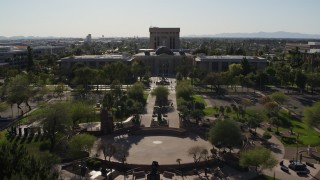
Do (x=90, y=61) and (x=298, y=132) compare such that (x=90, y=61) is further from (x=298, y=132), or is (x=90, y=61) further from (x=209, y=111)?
(x=298, y=132)

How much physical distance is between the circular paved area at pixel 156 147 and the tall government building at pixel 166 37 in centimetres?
11616

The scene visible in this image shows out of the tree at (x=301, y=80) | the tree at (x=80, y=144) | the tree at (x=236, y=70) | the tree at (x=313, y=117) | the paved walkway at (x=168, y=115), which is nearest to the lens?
the tree at (x=80, y=144)

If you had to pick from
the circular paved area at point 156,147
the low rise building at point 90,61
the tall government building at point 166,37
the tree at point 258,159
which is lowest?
the circular paved area at point 156,147

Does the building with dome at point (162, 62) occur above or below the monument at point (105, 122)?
above

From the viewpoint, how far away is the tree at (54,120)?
4150 cm

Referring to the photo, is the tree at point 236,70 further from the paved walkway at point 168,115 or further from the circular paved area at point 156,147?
the circular paved area at point 156,147

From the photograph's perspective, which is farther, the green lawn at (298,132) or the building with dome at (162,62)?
the building with dome at (162,62)

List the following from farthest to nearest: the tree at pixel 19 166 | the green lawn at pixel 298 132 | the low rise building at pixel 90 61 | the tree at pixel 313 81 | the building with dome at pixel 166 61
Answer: the building with dome at pixel 166 61 < the low rise building at pixel 90 61 < the tree at pixel 313 81 < the green lawn at pixel 298 132 < the tree at pixel 19 166

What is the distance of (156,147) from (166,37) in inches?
4816

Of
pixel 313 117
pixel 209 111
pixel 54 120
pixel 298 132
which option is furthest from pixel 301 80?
pixel 54 120

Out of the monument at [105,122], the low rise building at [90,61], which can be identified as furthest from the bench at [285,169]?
the low rise building at [90,61]

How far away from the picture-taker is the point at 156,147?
4303 cm

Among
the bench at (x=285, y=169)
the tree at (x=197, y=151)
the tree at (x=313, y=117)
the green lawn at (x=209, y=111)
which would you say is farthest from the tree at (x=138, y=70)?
the bench at (x=285, y=169)

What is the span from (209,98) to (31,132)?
3928 cm
